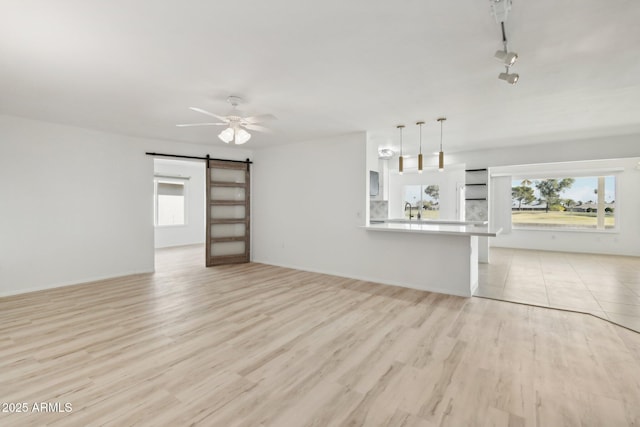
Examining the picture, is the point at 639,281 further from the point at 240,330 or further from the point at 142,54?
the point at 142,54

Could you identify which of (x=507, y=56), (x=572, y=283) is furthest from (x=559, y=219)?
(x=507, y=56)

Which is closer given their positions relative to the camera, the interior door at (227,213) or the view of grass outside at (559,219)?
the interior door at (227,213)

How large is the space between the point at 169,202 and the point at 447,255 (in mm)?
8657

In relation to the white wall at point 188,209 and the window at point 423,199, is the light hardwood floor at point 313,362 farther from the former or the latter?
the window at point 423,199

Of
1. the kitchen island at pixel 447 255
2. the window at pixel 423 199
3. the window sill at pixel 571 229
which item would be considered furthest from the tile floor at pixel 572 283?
the window at pixel 423 199

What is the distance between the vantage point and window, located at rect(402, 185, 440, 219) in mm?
9508

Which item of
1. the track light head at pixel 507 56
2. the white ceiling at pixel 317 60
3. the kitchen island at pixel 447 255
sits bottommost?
the kitchen island at pixel 447 255

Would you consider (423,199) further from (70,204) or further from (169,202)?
(70,204)

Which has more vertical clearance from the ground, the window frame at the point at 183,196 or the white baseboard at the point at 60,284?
the window frame at the point at 183,196

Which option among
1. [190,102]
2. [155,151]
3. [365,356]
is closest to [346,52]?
[190,102]

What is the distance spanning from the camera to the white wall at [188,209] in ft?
30.0

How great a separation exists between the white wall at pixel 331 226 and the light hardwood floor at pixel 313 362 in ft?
2.59

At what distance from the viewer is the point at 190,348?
2.65 meters

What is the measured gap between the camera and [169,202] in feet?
31.1
